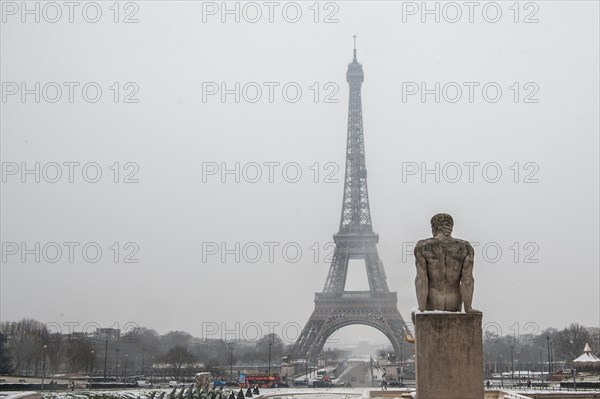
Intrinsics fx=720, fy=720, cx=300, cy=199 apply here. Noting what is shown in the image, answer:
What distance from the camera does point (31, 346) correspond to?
93.8m

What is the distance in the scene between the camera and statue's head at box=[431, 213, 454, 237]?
13.3m

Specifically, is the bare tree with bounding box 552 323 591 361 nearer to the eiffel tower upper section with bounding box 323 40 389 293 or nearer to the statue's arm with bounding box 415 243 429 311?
the eiffel tower upper section with bounding box 323 40 389 293

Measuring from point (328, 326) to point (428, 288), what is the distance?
87.5 m

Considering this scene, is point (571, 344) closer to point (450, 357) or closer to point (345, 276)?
point (345, 276)

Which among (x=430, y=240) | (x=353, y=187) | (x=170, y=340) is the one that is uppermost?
(x=353, y=187)

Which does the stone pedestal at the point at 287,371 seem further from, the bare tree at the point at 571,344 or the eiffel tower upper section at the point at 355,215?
the bare tree at the point at 571,344

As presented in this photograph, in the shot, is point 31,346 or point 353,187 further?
point 353,187

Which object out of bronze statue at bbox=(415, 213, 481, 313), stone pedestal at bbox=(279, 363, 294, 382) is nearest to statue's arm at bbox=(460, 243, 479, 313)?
bronze statue at bbox=(415, 213, 481, 313)

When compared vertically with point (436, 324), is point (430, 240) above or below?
above

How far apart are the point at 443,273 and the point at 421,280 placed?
0.42m

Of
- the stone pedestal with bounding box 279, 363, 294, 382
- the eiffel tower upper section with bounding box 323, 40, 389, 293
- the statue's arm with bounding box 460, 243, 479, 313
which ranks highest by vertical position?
the eiffel tower upper section with bounding box 323, 40, 389, 293

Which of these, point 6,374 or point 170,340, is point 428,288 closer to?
point 6,374

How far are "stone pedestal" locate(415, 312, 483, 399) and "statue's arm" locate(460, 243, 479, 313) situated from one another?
0.28 m

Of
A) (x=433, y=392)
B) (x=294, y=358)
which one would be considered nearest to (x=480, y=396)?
(x=433, y=392)
